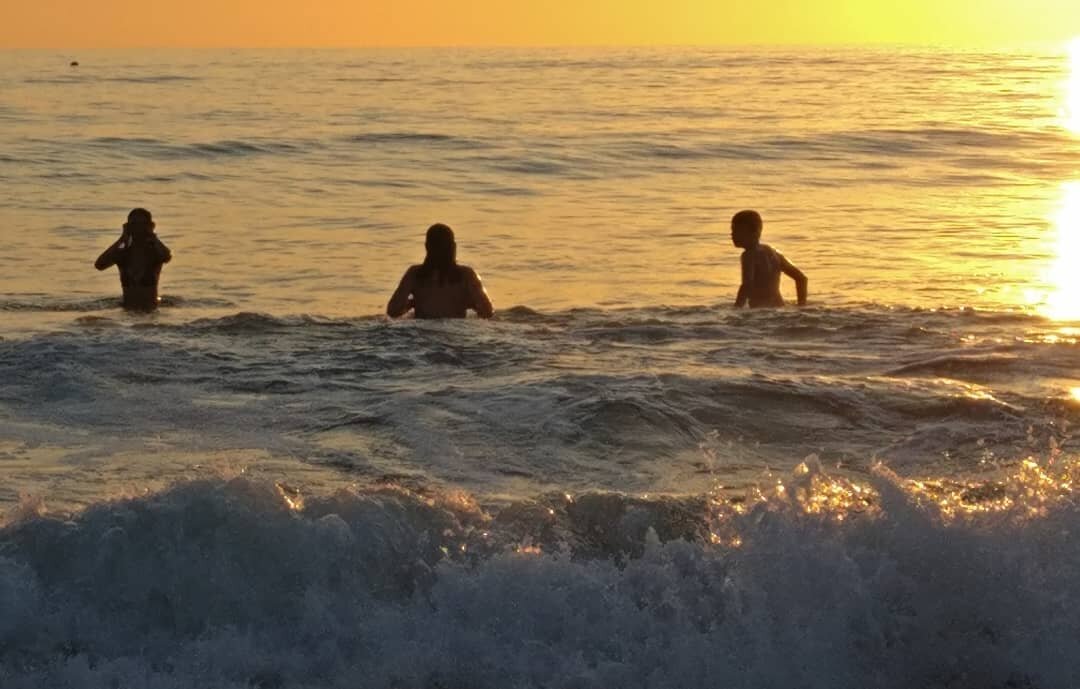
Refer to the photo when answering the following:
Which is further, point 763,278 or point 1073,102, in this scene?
point 1073,102

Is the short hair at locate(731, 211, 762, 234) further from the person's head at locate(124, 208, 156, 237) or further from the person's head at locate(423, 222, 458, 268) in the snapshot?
the person's head at locate(124, 208, 156, 237)

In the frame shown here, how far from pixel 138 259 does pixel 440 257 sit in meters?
3.38

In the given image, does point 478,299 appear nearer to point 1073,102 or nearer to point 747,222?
point 747,222

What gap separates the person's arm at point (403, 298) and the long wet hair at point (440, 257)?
8 cm

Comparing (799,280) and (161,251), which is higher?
(161,251)

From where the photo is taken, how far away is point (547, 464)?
7457 millimetres

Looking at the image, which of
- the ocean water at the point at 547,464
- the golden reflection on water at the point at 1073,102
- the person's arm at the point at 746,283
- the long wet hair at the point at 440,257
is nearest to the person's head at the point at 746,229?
the person's arm at the point at 746,283

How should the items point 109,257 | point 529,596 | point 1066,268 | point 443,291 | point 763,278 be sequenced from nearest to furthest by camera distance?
point 529,596 < point 443,291 < point 763,278 < point 109,257 < point 1066,268

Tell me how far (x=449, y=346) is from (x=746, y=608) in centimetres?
541

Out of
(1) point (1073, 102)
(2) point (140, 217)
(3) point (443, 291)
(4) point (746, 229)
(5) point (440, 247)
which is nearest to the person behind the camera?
(5) point (440, 247)

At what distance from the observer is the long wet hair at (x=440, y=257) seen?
11.7 metres

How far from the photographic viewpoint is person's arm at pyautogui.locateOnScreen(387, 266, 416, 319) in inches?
462

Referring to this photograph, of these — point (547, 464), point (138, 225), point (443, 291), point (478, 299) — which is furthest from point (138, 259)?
point (547, 464)

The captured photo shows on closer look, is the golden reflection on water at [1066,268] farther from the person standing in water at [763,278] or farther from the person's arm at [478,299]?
the person's arm at [478,299]
